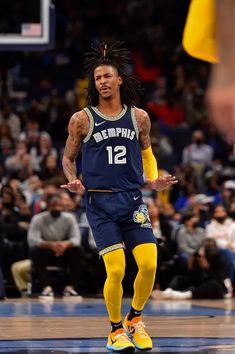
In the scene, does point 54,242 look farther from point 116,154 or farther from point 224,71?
point 224,71

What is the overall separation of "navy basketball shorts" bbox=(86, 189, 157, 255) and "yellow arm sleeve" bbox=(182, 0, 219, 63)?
4782mm

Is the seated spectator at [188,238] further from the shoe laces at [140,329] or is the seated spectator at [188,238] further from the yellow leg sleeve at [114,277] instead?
the yellow leg sleeve at [114,277]

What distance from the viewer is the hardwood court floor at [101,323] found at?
873 cm

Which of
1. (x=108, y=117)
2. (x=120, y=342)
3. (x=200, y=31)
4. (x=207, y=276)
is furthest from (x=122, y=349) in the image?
(x=207, y=276)

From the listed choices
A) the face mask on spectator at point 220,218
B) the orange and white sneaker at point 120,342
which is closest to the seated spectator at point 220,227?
the face mask on spectator at point 220,218

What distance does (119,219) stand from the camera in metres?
8.30

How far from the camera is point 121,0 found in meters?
29.6

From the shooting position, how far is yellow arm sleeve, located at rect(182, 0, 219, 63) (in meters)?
2.94

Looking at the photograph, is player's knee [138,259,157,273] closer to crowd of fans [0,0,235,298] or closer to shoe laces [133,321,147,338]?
shoe laces [133,321,147,338]

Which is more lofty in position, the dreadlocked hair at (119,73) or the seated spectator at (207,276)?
the dreadlocked hair at (119,73)

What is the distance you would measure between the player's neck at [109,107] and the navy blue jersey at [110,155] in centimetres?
5

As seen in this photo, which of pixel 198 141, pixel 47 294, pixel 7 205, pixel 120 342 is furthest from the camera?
pixel 198 141

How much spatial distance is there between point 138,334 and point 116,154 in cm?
151

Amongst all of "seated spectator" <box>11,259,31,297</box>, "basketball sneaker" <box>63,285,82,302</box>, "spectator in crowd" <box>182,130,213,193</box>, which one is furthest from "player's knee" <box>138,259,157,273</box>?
"spectator in crowd" <box>182,130,213,193</box>
